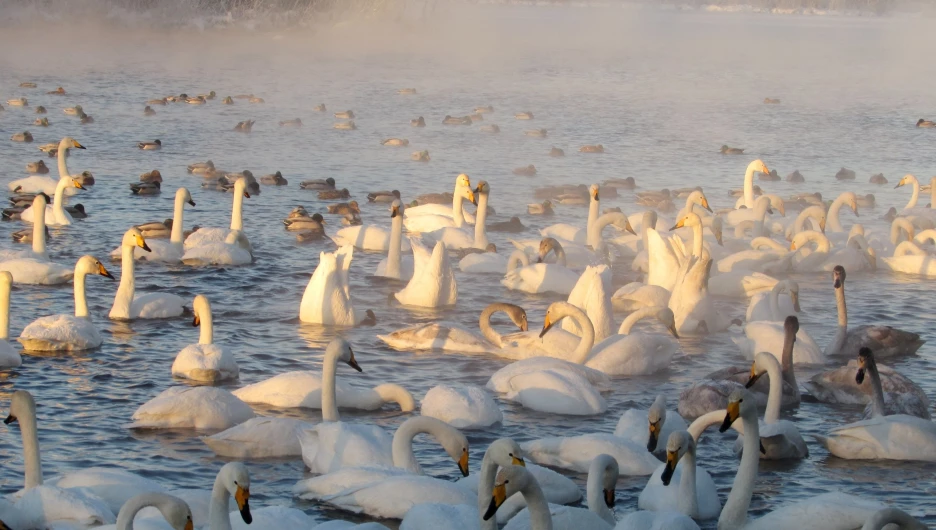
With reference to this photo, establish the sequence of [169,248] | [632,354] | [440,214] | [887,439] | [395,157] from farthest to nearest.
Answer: [395,157], [440,214], [169,248], [632,354], [887,439]

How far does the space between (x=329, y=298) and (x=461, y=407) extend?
4.07 meters

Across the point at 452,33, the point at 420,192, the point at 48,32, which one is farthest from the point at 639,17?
the point at 420,192

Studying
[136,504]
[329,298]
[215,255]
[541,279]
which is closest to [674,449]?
[136,504]

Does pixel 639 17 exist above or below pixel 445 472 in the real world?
above

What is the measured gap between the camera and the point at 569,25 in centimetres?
10631

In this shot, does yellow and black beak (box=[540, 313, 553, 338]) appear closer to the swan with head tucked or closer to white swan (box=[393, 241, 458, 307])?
white swan (box=[393, 241, 458, 307])

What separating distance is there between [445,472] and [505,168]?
1980 centimetres

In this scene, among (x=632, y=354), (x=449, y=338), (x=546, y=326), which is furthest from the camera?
(x=449, y=338)

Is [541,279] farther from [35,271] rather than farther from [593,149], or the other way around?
[593,149]

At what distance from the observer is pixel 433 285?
1526 cm

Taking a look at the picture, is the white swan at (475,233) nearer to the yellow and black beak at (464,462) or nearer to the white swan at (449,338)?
the white swan at (449,338)

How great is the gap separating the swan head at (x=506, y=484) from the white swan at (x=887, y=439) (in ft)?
14.3

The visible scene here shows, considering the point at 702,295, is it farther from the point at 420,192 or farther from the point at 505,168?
the point at 505,168

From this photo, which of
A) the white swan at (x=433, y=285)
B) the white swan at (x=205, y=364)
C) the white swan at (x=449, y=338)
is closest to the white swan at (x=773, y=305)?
the white swan at (x=449, y=338)
